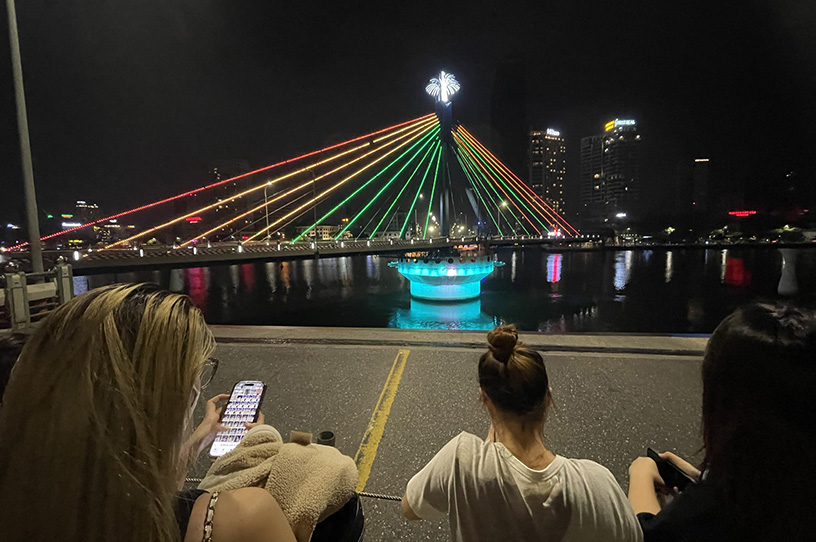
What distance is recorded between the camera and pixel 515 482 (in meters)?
1.27

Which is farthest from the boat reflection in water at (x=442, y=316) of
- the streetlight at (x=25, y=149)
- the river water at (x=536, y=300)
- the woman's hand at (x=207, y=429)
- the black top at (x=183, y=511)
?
the black top at (x=183, y=511)

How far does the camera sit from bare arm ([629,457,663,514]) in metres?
1.49

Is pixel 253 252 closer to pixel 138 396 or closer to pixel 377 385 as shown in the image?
pixel 377 385

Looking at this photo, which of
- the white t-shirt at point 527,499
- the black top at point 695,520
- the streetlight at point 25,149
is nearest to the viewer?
the black top at point 695,520

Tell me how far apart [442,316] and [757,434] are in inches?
1142

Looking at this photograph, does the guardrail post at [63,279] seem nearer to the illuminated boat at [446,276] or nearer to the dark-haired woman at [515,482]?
the dark-haired woman at [515,482]

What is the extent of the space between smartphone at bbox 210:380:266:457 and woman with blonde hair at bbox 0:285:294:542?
48.9 inches

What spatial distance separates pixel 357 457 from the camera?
9.99 feet

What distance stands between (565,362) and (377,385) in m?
2.53

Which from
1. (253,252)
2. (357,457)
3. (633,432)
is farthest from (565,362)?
(253,252)

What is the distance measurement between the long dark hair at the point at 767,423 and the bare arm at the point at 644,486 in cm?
54

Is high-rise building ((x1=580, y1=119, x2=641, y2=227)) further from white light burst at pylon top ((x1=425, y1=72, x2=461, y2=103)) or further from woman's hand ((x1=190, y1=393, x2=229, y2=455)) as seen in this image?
woman's hand ((x1=190, y1=393, x2=229, y2=455))

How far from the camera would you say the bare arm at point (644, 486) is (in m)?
1.49

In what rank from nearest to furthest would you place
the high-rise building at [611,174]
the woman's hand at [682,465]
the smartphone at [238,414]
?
the woman's hand at [682,465]
the smartphone at [238,414]
the high-rise building at [611,174]
